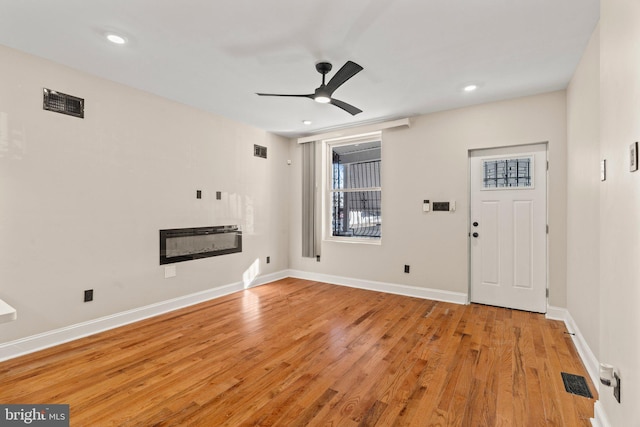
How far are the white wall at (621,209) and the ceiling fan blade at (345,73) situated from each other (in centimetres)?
152

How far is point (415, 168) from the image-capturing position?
4477 mm

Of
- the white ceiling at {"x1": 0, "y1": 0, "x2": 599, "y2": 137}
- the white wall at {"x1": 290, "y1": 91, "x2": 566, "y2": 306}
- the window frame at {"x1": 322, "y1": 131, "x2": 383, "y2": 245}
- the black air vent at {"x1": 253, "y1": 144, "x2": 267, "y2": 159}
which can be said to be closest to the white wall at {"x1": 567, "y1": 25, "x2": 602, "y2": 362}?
the white wall at {"x1": 290, "y1": 91, "x2": 566, "y2": 306}

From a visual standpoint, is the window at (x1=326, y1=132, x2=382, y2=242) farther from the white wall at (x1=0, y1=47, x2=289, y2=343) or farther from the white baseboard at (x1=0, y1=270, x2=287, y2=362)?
the white baseboard at (x1=0, y1=270, x2=287, y2=362)

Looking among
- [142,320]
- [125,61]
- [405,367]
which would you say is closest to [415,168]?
[405,367]

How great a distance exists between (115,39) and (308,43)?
5.27ft

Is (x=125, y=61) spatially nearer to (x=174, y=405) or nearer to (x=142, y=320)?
(x=142, y=320)

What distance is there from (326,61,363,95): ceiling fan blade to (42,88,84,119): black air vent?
2.54 metres

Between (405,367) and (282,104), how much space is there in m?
3.31

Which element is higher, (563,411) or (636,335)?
(636,335)

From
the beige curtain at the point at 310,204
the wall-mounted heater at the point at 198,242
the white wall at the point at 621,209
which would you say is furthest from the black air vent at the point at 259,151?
the white wall at the point at 621,209

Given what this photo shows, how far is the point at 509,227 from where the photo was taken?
3855 millimetres

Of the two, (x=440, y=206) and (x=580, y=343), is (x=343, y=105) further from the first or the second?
(x=580, y=343)

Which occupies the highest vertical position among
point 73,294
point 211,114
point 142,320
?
point 211,114

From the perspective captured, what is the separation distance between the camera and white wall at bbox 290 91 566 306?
3.54 m
